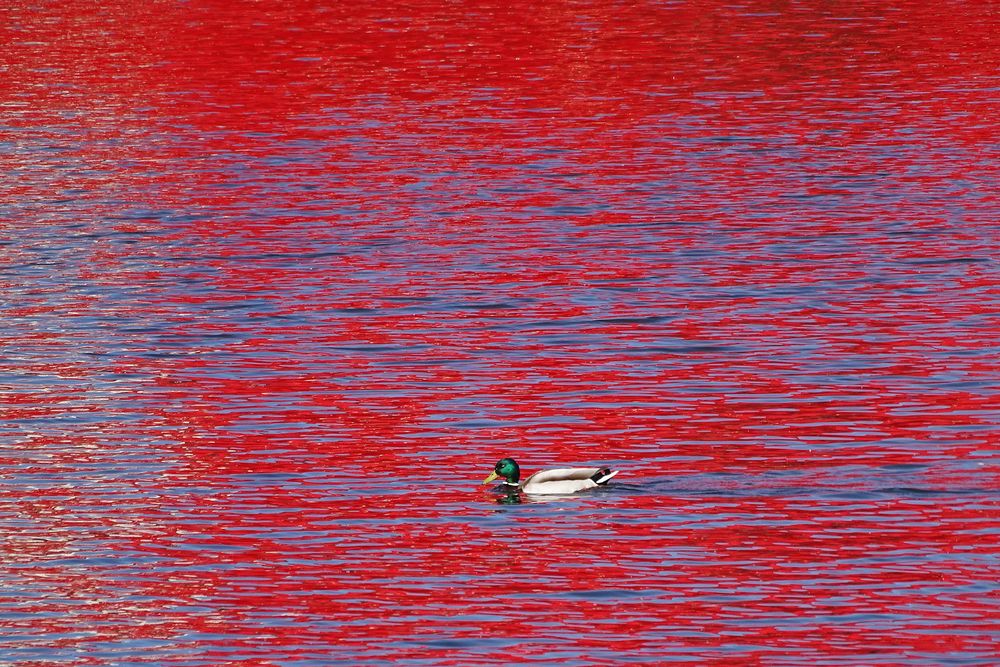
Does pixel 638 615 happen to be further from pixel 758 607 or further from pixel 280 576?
pixel 280 576

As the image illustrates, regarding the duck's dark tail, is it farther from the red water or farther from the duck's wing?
the red water

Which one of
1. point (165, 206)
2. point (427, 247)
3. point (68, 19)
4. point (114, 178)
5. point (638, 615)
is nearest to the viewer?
point (638, 615)

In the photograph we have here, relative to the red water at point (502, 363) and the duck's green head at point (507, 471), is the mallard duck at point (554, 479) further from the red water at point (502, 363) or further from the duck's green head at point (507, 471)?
the red water at point (502, 363)

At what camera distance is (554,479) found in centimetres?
2461

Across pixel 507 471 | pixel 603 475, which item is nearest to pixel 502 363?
pixel 507 471

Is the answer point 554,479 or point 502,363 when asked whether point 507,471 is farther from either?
point 502,363

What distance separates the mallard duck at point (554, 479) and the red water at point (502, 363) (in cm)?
22

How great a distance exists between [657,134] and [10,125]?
50.5 feet

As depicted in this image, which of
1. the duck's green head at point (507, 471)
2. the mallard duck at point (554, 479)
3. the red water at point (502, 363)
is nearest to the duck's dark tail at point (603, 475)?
the mallard duck at point (554, 479)

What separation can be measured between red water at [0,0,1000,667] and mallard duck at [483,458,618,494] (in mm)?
223

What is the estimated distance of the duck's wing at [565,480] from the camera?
2434 centimetres

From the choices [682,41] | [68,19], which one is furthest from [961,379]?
[68,19]

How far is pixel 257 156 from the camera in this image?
5031 cm

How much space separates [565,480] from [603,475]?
0.42 metres
